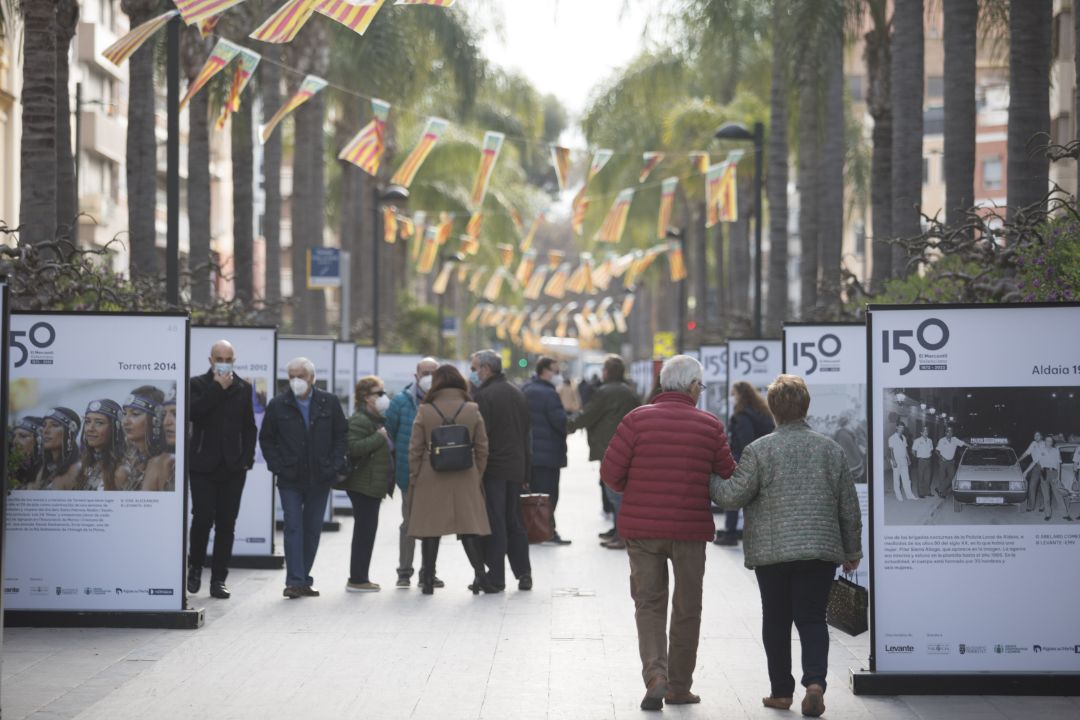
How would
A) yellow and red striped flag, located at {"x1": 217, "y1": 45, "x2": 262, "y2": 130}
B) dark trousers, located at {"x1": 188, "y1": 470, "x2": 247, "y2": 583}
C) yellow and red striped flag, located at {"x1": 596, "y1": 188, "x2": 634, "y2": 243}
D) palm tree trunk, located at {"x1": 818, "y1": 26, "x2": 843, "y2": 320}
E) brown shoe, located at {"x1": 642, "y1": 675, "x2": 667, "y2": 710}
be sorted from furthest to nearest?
yellow and red striped flag, located at {"x1": 596, "y1": 188, "x2": 634, "y2": 243}, palm tree trunk, located at {"x1": 818, "y1": 26, "x2": 843, "y2": 320}, yellow and red striped flag, located at {"x1": 217, "y1": 45, "x2": 262, "y2": 130}, dark trousers, located at {"x1": 188, "y1": 470, "x2": 247, "y2": 583}, brown shoe, located at {"x1": 642, "y1": 675, "x2": 667, "y2": 710}

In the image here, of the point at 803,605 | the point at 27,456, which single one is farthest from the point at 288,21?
the point at 803,605

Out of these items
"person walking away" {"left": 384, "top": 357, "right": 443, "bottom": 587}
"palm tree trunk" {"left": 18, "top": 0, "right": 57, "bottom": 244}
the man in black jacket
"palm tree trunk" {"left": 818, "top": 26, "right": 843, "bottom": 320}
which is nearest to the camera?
the man in black jacket

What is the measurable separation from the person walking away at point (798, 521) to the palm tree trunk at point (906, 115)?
1310cm

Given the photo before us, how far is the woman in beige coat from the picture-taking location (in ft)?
46.7

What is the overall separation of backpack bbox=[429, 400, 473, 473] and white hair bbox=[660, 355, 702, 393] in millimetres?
4408

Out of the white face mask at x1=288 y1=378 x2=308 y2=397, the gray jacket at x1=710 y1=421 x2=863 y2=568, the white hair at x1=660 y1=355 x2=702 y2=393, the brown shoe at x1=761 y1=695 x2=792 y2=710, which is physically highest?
the white hair at x1=660 y1=355 x2=702 y2=393

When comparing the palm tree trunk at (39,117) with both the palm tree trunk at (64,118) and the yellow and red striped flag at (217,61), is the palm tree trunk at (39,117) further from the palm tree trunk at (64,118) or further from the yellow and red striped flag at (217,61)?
the palm tree trunk at (64,118)

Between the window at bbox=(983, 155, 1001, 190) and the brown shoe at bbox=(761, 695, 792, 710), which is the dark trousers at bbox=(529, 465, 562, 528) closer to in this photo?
the brown shoe at bbox=(761, 695, 792, 710)

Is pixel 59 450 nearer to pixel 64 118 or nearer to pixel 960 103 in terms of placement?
pixel 64 118

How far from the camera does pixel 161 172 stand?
6112 cm

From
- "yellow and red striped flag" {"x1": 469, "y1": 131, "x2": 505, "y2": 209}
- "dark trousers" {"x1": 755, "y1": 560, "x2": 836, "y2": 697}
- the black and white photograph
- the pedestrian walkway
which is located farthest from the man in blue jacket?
"yellow and red striped flag" {"x1": 469, "y1": 131, "x2": 505, "y2": 209}

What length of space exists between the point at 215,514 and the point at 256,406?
243 centimetres

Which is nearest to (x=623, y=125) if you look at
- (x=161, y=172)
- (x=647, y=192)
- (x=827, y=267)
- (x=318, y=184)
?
(x=647, y=192)

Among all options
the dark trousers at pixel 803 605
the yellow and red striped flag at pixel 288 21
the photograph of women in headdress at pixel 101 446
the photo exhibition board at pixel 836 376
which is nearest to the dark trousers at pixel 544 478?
the photo exhibition board at pixel 836 376
